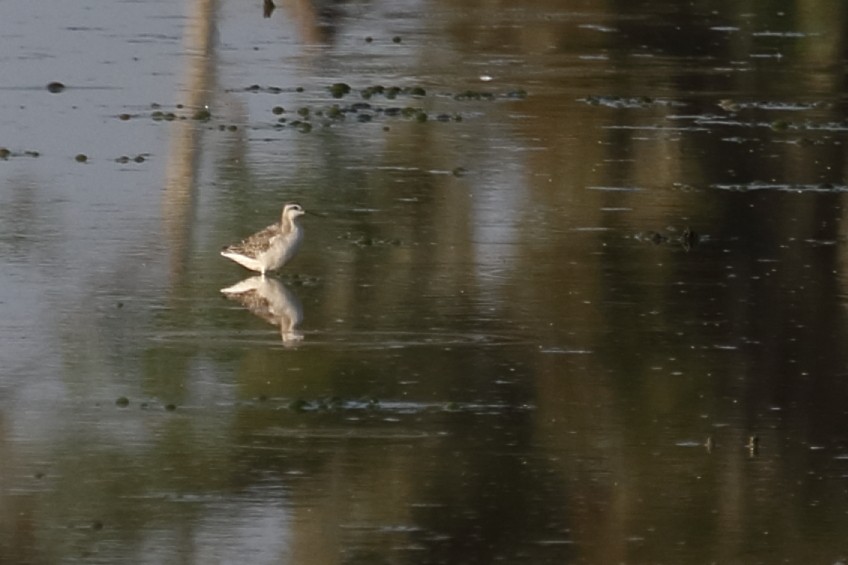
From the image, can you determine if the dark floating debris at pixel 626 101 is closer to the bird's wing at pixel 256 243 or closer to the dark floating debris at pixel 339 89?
the dark floating debris at pixel 339 89

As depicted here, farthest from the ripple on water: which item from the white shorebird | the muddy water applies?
the white shorebird

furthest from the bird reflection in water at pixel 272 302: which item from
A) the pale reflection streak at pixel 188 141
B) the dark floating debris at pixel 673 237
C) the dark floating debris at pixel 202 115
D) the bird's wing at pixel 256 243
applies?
the dark floating debris at pixel 202 115

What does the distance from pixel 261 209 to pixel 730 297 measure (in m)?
3.56

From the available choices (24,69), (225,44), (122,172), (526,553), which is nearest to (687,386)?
(526,553)

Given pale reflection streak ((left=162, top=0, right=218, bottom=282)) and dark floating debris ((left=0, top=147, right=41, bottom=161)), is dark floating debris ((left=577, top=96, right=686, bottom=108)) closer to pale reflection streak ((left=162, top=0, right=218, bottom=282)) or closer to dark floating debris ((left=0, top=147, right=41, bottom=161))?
pale reflection streak ((left=162, top=0, right=218, bottom=282))

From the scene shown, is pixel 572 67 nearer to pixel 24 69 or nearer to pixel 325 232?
pixel 24 69

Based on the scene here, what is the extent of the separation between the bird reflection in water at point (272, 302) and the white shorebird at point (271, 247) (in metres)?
0.10

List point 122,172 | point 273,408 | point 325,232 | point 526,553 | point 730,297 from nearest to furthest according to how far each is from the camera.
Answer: point 526,553 < point 273,408 < point 730,297 < point 325,232 < point 122,172

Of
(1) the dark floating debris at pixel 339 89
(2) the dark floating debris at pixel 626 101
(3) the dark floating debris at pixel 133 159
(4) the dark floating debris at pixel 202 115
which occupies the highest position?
(1) the dark floating debris at pixel 339 89

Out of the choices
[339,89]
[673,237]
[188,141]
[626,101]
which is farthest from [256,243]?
[626,101]

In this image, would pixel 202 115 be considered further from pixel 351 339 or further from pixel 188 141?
pixel 351 339

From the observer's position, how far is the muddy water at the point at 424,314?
9.07 m

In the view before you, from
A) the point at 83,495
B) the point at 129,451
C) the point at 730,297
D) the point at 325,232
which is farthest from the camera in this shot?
the point at 325,232

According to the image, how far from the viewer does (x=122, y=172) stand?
16703 mm
